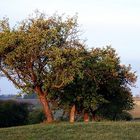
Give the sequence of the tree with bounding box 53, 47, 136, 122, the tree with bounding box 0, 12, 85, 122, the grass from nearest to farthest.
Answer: the grass < the tree with bounding box 0, 12, 85, 122 < the tree with bounding box 53, 47, 136, 122

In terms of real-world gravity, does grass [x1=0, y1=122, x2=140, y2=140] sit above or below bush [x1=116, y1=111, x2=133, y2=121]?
below

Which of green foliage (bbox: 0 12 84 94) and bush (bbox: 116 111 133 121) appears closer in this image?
green foliage (bbox: 0 12 84 94)

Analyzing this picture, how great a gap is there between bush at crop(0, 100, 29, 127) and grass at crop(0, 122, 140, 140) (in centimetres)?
3933

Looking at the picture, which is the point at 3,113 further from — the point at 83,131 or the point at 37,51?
the point at 83,131

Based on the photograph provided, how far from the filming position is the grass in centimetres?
1856

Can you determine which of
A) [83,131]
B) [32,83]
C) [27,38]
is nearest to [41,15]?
[27,38]

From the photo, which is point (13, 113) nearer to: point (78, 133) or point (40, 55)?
point (40, 55)

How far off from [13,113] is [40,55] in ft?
88.6

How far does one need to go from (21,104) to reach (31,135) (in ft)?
151

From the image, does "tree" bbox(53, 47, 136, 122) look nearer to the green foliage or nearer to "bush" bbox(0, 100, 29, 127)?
the green foliage

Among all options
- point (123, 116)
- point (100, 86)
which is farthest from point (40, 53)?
point (123, 116)

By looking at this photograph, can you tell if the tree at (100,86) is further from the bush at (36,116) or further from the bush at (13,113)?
the bush at (36,116)

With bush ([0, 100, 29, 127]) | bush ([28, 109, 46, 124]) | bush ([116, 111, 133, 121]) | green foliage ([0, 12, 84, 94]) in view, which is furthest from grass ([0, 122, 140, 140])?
bush ([28, 109, 46, 124])

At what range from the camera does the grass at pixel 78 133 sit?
18.6 m
